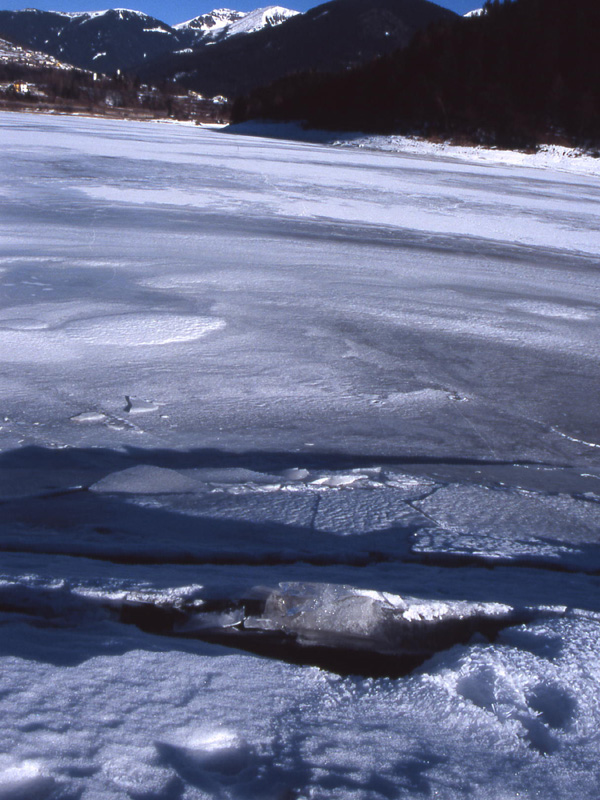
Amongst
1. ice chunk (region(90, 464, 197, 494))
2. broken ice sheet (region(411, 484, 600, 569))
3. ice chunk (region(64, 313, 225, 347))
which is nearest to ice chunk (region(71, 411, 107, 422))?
ice chunk (region(90, 464, 197, 494))

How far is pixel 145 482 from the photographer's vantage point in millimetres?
2090

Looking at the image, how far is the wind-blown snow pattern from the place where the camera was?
3.52 feet

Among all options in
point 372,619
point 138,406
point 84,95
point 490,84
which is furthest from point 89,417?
point 84,95

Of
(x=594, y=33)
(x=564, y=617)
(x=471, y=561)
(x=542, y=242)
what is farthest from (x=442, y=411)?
(x=594, y=33)

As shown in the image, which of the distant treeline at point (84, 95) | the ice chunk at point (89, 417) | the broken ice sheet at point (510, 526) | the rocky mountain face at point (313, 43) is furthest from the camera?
the rocky mountain face at point (313, 43)

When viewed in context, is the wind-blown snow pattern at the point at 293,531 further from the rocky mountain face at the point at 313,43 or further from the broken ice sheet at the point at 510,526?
the rocky mountain face at the point at 313,43

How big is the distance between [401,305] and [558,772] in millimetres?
3474

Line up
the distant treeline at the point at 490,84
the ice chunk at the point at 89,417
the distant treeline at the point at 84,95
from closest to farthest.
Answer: the ice chunk at the point at 89,417 → the distant treeline at the point at 490,84 → the distant treeline at the point at 84,95

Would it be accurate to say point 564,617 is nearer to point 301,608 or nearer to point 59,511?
point 301,608

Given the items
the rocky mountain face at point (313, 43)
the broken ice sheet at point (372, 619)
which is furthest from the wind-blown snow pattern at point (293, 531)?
the rocky mountain face at point (313, 43)

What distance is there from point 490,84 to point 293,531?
27.5m

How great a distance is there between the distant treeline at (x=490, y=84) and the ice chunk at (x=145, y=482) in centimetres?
2248

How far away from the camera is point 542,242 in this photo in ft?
22.1

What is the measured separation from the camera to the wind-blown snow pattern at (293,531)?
1.07 meters
